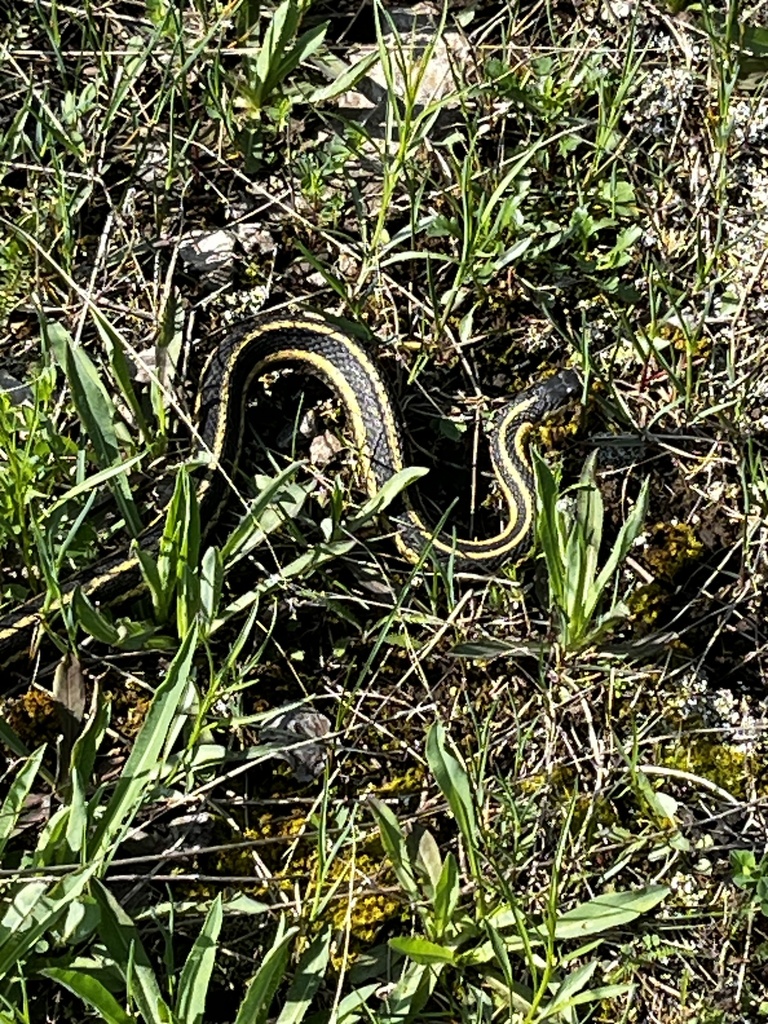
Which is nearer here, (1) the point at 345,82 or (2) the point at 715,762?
(2) the point at 715,762

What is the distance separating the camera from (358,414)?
401 centimetres

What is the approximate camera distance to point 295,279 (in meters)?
4.23

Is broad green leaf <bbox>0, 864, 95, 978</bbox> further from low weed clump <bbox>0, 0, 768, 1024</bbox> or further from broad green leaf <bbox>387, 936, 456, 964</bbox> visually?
broad green leaf <bbox>387, 936, 456, 964</bbox>

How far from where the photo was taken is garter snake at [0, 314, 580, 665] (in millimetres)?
3826

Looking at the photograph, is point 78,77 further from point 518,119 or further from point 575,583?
point 575,583

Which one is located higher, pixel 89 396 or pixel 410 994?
pixel 89 396

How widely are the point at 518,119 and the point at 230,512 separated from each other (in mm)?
1741

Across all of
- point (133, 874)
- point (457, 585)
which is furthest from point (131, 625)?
point (457, 585)

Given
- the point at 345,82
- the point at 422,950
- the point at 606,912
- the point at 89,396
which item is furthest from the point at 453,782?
the point at 345,82

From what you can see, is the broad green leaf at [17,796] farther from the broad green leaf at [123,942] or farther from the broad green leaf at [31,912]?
the broad green leaf at [123,942]

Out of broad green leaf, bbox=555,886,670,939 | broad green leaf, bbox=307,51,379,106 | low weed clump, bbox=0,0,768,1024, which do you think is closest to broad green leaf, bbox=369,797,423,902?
low weed clump, bbox=0,0,768,1024

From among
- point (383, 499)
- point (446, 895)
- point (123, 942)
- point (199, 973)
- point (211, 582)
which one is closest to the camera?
Result: point (199, 973)

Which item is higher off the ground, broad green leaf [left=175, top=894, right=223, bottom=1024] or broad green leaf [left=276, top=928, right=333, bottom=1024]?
broad green leaf [left=175, top=894, right=223, bottom=1024]

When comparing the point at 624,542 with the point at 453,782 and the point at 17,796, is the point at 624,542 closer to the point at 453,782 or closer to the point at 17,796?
the point at 453,782
